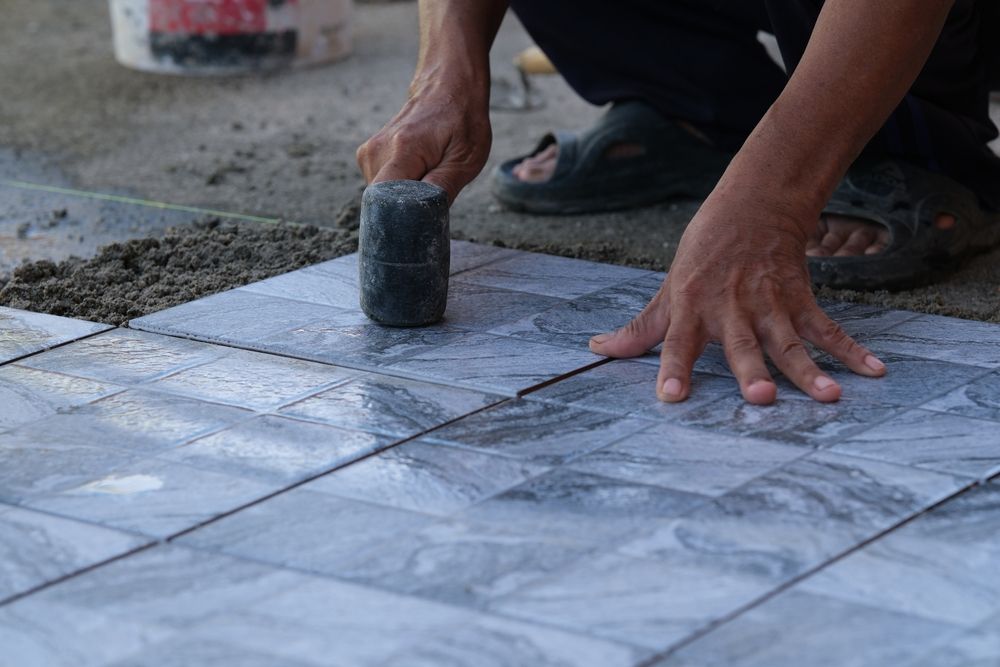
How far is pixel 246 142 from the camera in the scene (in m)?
4.21

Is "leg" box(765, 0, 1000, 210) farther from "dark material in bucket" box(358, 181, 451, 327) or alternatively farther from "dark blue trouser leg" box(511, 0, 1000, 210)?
"dark material in bucket" box(358, 181, 451, 327)

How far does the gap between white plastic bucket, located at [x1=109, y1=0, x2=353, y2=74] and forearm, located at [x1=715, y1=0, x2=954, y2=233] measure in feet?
11.2

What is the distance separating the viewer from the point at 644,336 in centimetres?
223

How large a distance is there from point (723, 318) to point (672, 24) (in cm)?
139

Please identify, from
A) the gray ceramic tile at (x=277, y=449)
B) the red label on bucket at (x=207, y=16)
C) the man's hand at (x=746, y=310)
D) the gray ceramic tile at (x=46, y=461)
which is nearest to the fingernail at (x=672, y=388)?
the man's hand at (x=746, y=310)

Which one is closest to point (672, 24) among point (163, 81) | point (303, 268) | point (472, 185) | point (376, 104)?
point (472, 185)


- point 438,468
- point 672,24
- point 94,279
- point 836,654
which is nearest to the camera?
point 836,654

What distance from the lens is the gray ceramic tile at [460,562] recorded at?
1.55m

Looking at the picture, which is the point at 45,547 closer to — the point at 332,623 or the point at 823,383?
the point at 332,623

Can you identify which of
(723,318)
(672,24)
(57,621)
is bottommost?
(57,621)

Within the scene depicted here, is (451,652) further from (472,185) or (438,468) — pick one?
(472,185)

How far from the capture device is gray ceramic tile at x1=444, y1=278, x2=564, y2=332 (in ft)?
8.09

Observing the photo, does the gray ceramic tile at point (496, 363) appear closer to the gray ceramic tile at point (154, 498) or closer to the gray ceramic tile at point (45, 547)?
the gray ceramic tile at point (154, 498)

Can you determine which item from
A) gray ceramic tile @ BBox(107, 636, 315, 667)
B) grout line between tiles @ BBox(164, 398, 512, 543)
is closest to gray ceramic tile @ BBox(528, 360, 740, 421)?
grout line between tiles @ BBox(164, 398, 512, 543)
